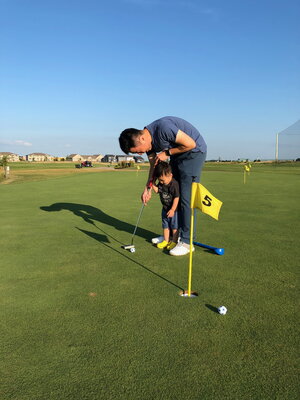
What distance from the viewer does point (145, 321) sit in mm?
2658

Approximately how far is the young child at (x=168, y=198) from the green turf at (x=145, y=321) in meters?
0.36

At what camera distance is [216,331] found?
251 cm

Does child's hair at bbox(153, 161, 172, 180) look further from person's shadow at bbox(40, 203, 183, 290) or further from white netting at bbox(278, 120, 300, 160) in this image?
white netting at bbox(278, 120, 300, 160)

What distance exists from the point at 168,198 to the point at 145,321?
274 centimetres

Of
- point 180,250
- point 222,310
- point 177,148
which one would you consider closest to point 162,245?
point 180,250

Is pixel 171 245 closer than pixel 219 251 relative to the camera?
No

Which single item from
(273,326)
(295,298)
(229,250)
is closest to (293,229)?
(229,250)

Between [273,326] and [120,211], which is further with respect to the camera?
[120,211]

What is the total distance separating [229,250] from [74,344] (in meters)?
3.07

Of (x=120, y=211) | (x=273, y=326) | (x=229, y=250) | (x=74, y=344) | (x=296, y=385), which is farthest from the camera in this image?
(x=120, y=211)

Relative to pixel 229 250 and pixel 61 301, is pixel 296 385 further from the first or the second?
pixel 229 250

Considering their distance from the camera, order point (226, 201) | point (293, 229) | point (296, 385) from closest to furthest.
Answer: point (296, 385), point (293, 229), point (226, 201)

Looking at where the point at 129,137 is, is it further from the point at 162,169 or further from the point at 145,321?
the point at 145,321

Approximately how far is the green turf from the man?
26.2 inches
